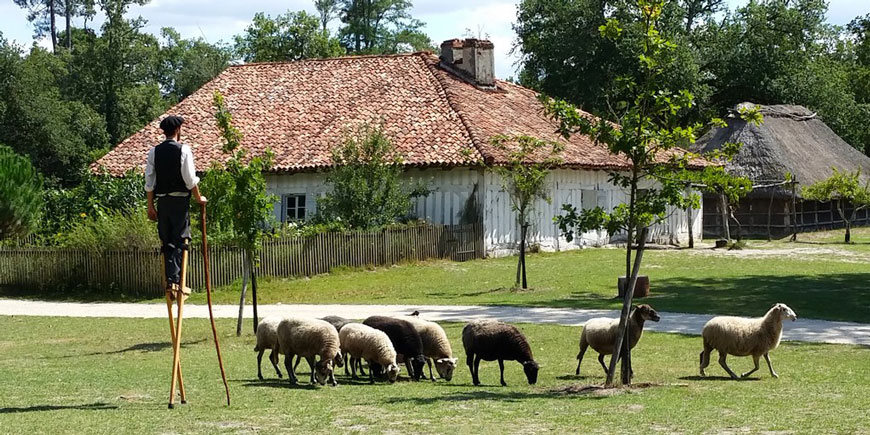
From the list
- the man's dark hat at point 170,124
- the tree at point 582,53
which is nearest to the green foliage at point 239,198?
the man's dark hat at point 170,124

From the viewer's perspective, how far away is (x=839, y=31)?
105 metres

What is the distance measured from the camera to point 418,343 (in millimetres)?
15156

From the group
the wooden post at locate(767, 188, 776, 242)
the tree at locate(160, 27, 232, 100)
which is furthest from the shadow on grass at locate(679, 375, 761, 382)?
the tree at locate(160, 27, 232, 100)

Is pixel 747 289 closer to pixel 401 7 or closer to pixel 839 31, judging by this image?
pixel 401 7

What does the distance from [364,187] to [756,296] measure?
12714 mm

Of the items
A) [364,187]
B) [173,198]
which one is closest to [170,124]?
[173,198]

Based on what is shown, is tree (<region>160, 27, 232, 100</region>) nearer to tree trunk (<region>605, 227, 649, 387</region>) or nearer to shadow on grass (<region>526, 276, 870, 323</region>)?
shadow on grass (<region>526, 276, 870, 323</region>)

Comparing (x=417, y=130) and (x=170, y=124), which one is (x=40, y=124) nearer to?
(x=417, y=130)

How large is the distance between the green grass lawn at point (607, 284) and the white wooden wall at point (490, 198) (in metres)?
1.07

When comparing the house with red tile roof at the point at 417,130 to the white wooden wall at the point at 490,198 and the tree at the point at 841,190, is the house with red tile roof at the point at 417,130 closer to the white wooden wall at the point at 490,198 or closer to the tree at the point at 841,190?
the white wooden wall at the point at 490,198

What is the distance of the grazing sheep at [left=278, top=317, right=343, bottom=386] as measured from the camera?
46.2ft

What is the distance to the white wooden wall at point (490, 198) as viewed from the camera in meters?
37.5

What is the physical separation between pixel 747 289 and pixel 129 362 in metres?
15.1

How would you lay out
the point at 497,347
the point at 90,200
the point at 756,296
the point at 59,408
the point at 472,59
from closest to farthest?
the point at 59,408, the point at 497,347, the point at 756,296, the point at 90,200, the point at 472,59
